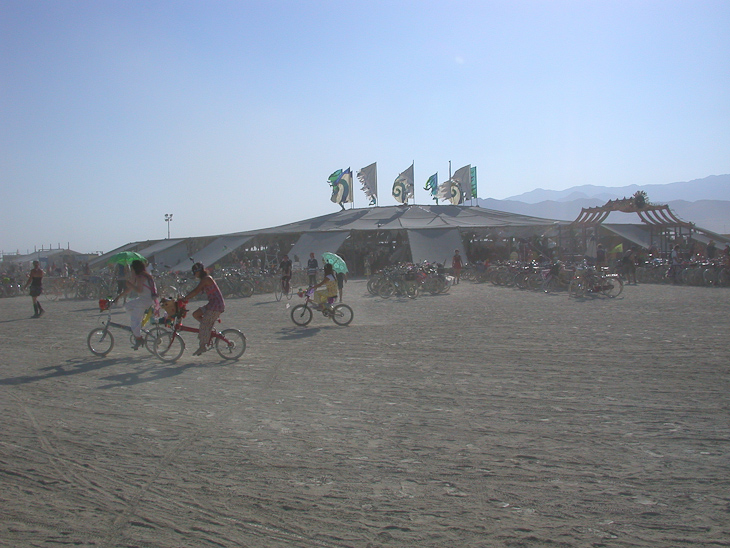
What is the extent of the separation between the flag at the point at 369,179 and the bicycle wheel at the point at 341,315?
96.4 feet

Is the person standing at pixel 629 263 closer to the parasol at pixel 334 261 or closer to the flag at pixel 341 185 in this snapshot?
the parasol at pixel 334 261

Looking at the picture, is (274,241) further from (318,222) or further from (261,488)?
(261,488)

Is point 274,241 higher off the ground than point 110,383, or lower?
higher

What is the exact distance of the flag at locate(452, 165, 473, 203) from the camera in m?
42.1

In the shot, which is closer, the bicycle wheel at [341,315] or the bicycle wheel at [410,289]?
the bicycle wheel at [341,315]

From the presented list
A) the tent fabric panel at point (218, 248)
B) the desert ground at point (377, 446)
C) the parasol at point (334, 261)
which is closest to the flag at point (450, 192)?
the tent fabric panel at point (218, 248)

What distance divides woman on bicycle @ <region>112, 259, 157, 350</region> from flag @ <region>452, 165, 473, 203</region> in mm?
34589

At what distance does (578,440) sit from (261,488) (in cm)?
248

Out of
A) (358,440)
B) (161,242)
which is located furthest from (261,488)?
(161,242)

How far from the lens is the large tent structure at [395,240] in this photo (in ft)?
107

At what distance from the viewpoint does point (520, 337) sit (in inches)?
407

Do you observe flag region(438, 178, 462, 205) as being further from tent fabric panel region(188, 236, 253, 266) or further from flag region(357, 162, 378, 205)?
tent fabric panel region(188, 236, 253, 266)

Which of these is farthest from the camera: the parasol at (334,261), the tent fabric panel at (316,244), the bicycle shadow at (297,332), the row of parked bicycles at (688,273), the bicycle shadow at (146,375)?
the tent fabric panel at (316,244)

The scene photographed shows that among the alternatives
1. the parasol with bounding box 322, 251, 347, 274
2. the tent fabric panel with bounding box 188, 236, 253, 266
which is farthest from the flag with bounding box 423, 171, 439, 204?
the parasol with bounding box 322, 251, 347, 274
